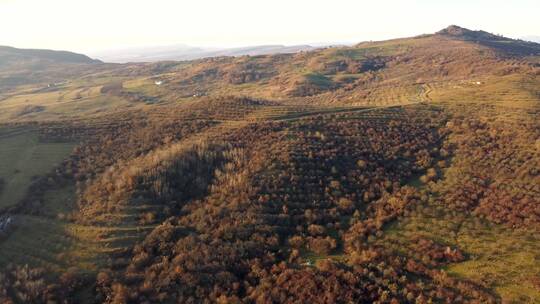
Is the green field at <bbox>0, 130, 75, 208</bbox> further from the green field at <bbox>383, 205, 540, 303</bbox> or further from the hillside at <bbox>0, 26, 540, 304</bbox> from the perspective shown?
the green field at <bbox>383, 205, 540, 303</bbox>

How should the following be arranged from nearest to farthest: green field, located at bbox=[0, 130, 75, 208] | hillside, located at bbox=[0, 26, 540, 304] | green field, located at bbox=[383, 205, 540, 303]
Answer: green field, located at bbox=[383, 205, 540, 303]
hillside, located at bbox=[0, 26, 540, 304]
green field, located at bbox=[0, 130, 75, 208]

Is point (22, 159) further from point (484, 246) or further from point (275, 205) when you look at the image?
point (484, 246)

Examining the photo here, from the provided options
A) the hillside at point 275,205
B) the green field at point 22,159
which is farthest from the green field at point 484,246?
the green field at point 22,159

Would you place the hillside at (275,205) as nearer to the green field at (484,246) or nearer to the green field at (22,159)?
the green field at (484,246)

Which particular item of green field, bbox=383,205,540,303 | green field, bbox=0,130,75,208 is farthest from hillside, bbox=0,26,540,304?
green field, bbox=0,130,75,208

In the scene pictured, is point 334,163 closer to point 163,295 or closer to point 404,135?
point 404,135

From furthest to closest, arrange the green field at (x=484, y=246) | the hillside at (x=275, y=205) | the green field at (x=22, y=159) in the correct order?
1. the green field at (x=22, y=159)
2. the hillside at (x=275, y=205)
3. the green field at (x=484, y=246)

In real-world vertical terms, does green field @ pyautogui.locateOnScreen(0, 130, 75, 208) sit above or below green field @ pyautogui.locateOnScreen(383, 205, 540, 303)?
above
